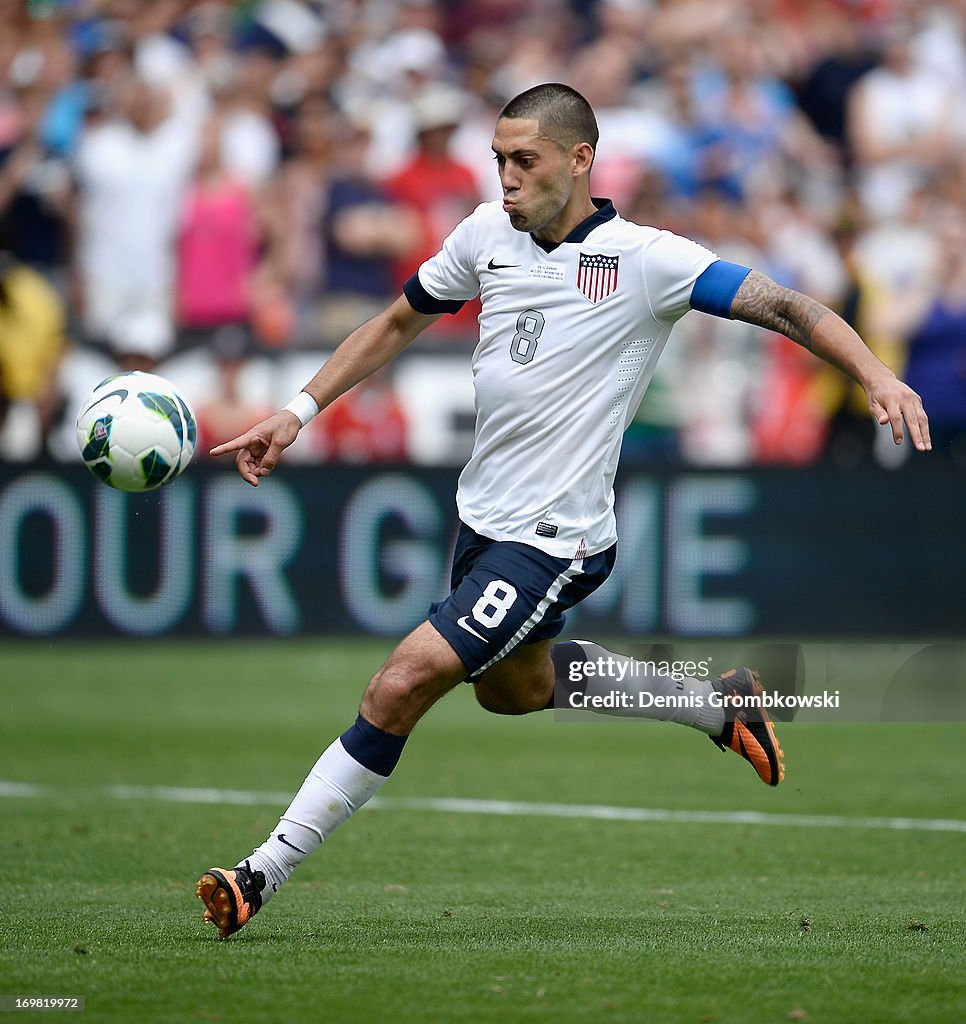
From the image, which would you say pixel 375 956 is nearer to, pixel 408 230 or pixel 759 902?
pixel 759 902

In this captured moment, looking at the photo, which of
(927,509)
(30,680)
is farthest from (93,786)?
(927,509)

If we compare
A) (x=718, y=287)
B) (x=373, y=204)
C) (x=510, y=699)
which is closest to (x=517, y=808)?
(x=510, y=699)

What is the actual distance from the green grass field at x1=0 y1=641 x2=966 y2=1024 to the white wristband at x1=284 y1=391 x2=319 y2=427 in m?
1.78

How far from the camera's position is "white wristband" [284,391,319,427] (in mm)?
6430

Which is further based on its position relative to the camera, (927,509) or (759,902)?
(927,509)

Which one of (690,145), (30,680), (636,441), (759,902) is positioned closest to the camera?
(759,902)

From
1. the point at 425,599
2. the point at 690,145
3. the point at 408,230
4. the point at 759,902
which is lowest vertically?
the point at 759,902

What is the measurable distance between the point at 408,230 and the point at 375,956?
1136cm

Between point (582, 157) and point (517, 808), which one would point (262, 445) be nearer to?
point (582, 157)

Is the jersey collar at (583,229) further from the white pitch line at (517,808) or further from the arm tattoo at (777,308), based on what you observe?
the white pitch line at (517,808)

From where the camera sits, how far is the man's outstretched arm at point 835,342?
5562mm

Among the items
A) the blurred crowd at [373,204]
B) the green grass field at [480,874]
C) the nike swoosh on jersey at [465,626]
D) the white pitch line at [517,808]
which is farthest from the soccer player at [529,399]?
the blurred crowd at [373,204]

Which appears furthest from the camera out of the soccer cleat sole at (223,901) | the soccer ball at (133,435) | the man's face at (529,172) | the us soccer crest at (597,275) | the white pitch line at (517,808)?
the white pitch line at (517,808)

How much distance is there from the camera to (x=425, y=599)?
1423cm
